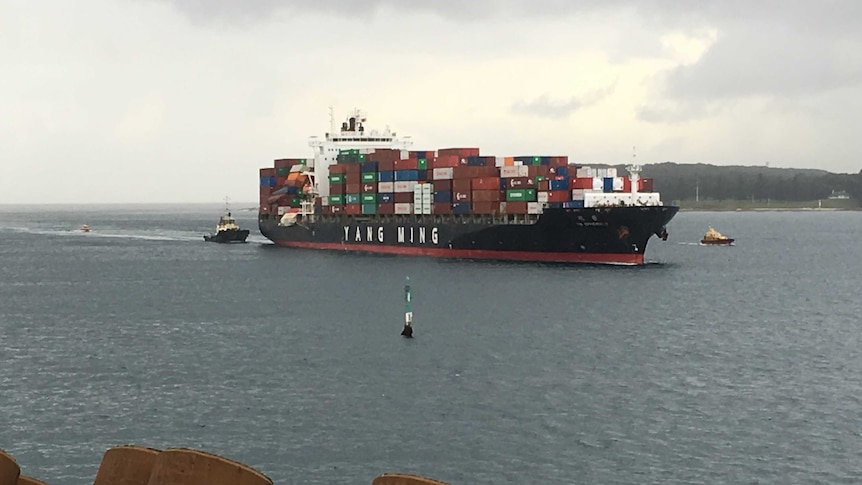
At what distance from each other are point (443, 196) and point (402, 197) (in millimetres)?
5008

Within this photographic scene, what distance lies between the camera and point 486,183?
71625mm

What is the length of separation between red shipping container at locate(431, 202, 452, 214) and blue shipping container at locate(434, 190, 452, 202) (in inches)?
12.2

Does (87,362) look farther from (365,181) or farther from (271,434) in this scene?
(365,181)

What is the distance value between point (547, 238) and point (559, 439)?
44.4m

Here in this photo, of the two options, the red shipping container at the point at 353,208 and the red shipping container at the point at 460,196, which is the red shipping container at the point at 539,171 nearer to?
the red shipping container at the point at 460,196

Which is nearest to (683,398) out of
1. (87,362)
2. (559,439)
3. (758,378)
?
(758,378)

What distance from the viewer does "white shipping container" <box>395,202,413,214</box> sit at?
78.4m

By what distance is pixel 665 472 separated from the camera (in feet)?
67.0

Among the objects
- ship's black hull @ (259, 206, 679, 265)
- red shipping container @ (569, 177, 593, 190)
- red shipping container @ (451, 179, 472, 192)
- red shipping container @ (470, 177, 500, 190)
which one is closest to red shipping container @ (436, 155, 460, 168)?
red shipping container @ (451, 179, 472, 192)

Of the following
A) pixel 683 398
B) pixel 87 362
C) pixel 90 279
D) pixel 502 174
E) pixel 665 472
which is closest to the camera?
pixel 665 472

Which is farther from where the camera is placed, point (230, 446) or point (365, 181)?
point (365, 181)

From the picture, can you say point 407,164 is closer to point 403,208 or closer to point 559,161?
point 403,208

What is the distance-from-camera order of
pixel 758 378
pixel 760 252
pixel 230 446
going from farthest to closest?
pixel 760 252 → pixel 758 378 → pixel 230 446

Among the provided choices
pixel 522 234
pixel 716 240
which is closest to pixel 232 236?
pixel 522 234
